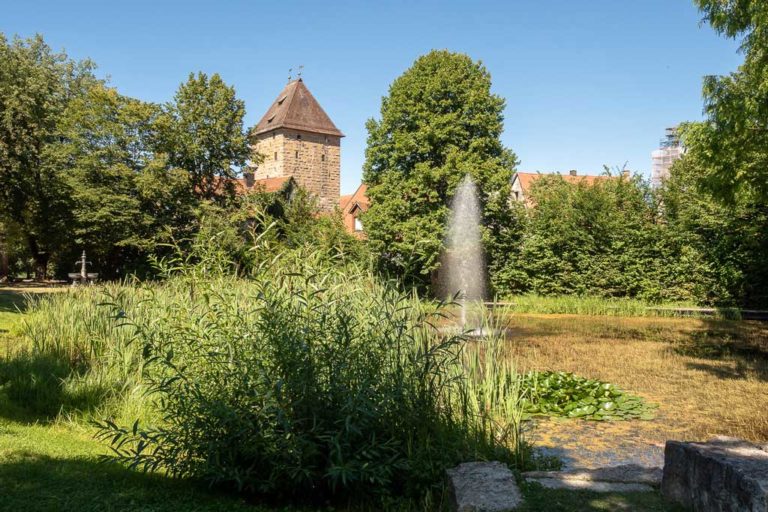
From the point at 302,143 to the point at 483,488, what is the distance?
45.6 metres

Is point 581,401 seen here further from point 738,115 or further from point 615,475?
point 738,115

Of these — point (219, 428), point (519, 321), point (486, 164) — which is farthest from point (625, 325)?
point (219, 428)

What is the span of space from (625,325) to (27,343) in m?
14.5

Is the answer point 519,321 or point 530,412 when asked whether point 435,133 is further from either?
point 530,412

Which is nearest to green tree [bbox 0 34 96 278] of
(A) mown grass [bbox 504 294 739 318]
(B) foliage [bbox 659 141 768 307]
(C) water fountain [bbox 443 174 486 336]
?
(C) water fountain [bbox 443 174 486 336]

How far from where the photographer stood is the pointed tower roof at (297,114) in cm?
4709

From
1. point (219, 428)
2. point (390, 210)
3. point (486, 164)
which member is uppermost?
point (486, 164)

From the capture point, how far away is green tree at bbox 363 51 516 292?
2322 cm

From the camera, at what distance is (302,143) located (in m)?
47.5

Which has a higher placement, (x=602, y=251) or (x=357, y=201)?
(x=357, y=201)

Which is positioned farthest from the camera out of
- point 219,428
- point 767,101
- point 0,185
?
point 0,185

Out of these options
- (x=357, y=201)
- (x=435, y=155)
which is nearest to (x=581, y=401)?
(x=435, y=155)

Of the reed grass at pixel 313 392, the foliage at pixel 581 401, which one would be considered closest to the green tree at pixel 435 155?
the foliage at pixel 581 401

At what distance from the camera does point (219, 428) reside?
4.00 m
